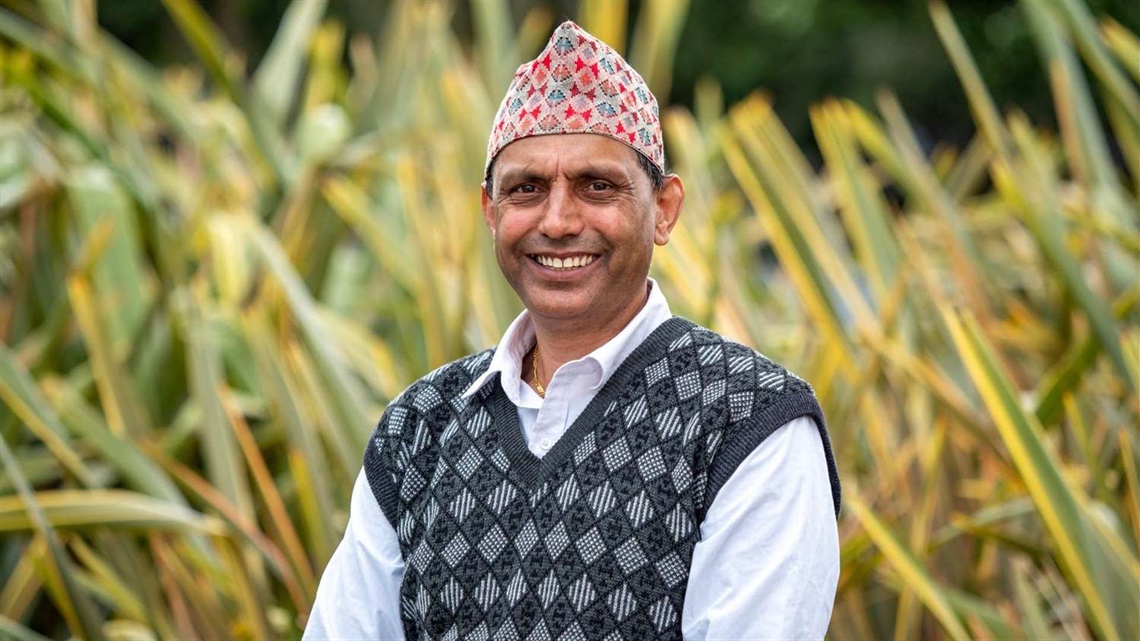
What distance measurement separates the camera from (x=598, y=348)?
57.0 inches

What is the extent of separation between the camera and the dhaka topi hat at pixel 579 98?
1.40 metres

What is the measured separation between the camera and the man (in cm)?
130

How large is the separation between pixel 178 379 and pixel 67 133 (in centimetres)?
72

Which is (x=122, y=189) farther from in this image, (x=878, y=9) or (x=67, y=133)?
(x=878, y=9)

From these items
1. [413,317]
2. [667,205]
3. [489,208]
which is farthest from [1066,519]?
[413,317]

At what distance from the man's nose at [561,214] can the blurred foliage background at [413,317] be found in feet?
2.80

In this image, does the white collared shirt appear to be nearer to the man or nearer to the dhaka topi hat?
the man

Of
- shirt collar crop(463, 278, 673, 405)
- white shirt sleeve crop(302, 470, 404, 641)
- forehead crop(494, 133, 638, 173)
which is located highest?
forehead crop(494, 133, 638, 173)

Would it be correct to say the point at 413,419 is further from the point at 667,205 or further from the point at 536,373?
the point at 667,205

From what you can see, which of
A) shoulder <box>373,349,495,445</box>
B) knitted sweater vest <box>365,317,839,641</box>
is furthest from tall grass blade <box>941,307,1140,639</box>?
shoulder <box>373,349,495,445</box>

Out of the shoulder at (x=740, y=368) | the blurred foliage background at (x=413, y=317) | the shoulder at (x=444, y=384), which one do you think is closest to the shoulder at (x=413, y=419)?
the shoulder at (x=444, y=384)

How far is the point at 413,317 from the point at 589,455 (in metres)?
1.84

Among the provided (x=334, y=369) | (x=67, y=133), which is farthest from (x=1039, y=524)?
(x=67, y=133)

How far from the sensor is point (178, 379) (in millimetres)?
3102
